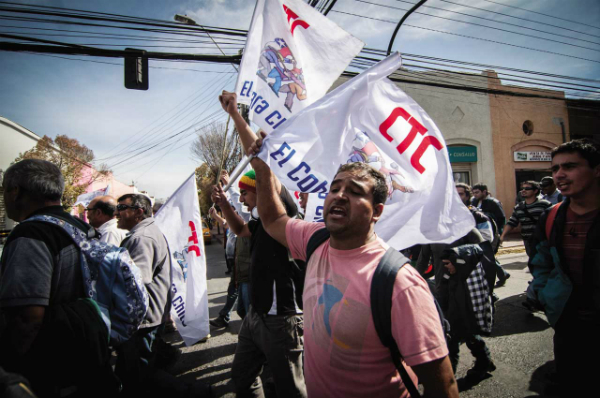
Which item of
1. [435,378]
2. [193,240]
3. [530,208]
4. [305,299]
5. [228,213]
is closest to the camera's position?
[435,378]

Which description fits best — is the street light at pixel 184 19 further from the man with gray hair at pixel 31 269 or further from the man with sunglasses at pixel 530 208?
the man with sunglasses at pixel 530 208

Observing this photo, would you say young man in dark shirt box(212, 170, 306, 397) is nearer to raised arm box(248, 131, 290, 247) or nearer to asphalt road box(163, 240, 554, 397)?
raised arm box(248, 131, 290, 247)

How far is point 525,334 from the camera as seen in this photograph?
402 centimetres

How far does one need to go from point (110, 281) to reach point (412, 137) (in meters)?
2.17

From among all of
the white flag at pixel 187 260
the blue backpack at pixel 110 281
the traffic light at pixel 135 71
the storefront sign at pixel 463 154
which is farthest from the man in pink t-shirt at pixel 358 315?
the storefront sign at pixel 463 154

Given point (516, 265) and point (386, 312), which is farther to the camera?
point (516, 265)

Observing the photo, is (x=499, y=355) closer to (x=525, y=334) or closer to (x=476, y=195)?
(x=525, y=334)

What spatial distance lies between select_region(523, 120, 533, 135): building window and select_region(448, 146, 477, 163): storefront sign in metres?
3.74

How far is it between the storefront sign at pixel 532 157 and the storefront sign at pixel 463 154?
8.94 ft

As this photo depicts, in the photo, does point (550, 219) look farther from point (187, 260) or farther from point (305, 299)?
point (187, 260)

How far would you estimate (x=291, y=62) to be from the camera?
9.52 feet

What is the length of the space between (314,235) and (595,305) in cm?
180

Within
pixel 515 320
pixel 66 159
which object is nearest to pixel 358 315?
pixel 515 320

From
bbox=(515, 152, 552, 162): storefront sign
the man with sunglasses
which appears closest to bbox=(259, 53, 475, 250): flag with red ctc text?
the man with sunglasses
